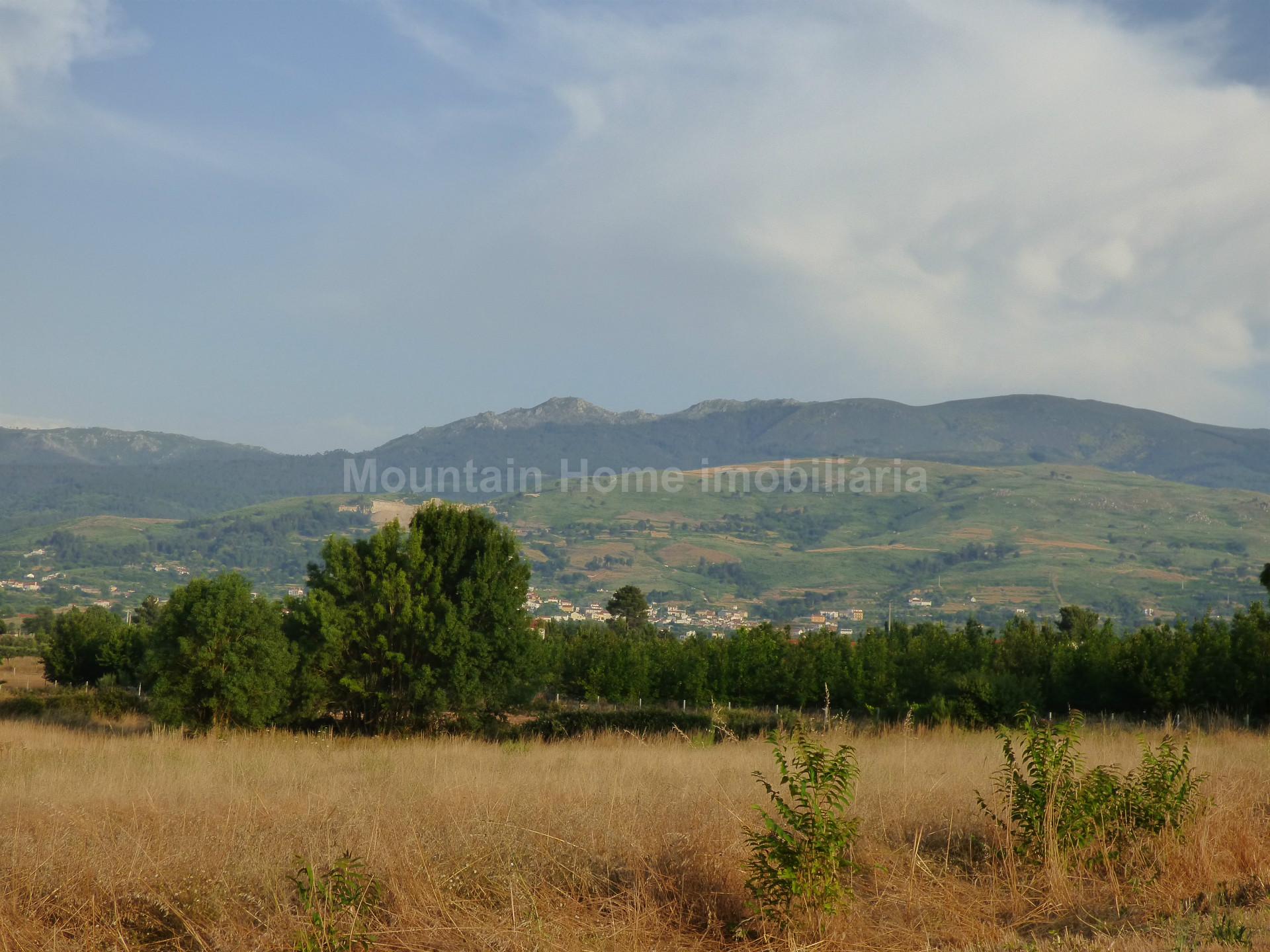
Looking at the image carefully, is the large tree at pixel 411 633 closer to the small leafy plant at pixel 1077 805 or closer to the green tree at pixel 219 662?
the green tree at pixel 219 662

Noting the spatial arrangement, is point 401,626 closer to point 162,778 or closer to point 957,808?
point 162,778

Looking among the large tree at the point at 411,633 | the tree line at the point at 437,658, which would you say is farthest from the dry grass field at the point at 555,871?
the large tree at the point at 411,633

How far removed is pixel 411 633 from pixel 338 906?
24.4m

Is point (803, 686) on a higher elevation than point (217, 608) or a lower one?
lower

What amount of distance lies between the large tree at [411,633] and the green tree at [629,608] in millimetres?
63050

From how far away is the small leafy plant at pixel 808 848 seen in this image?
20.8 ft

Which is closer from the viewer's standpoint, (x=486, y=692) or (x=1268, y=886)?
(x=1268, y=886)

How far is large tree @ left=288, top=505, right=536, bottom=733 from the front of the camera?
28.9 m

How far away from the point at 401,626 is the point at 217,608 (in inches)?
200

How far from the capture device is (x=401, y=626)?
97.5ft

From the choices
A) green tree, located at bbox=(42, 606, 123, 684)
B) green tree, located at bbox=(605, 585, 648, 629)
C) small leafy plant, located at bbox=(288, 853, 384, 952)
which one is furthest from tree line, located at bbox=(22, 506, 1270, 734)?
green tree, located at bbox=(605, 585, 648, 629)

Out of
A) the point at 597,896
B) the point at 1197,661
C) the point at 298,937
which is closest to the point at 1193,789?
the point at 597,896

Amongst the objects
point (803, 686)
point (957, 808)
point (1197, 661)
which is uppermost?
point (957, 808)

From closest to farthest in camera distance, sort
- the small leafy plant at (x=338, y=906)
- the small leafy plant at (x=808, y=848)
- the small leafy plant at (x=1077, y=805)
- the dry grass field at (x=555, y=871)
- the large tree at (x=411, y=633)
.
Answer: the small leafy plant at (x=338, y=906) < the dry grass field at (x=555, y=871) < the small leafy plant at (x=808, y=848) < the small leafy plant at (x=1077, y=805) < the large tree at (x=411, y=633)
